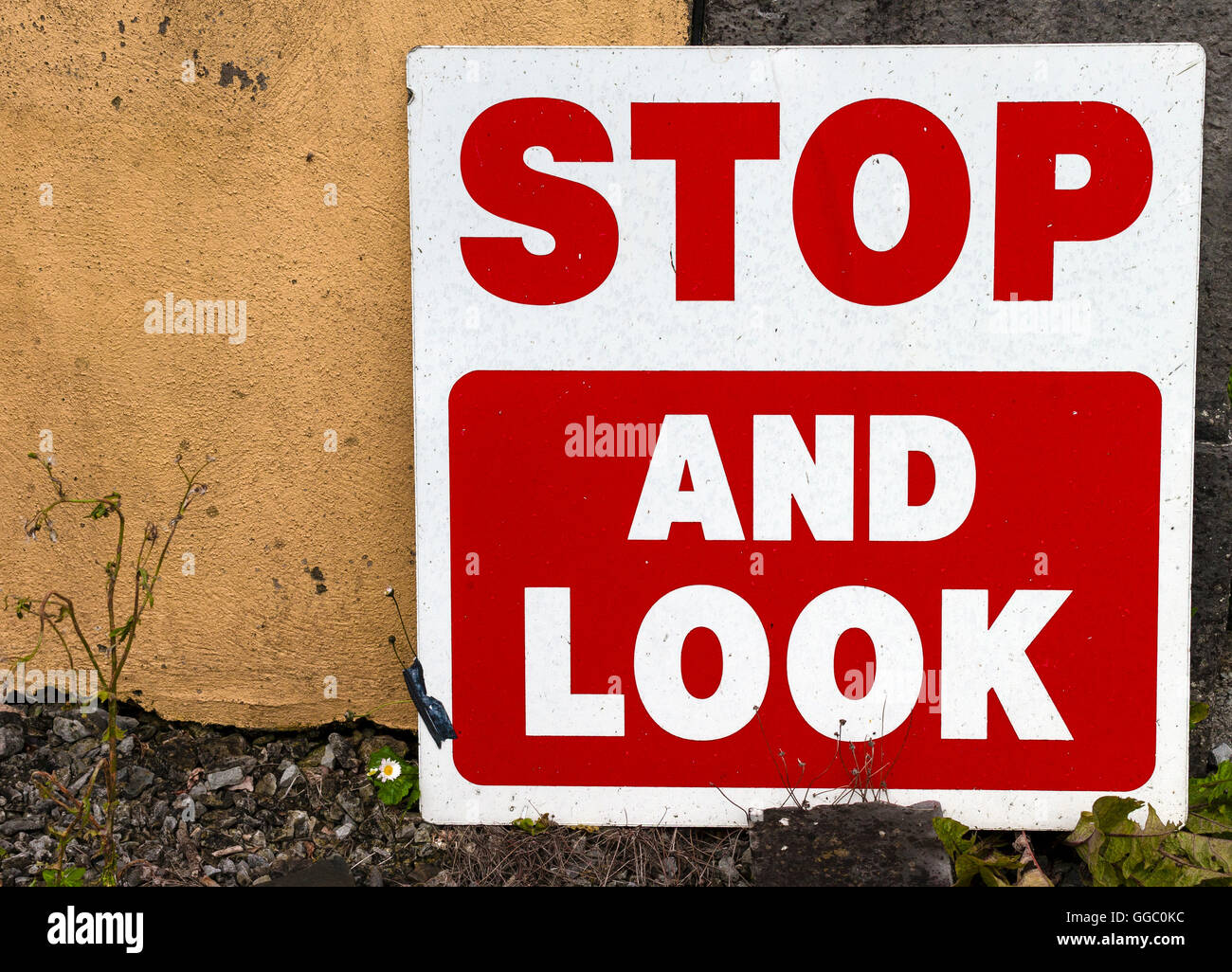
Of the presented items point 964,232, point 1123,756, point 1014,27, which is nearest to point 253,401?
point 964,232

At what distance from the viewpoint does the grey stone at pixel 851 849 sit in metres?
1.48

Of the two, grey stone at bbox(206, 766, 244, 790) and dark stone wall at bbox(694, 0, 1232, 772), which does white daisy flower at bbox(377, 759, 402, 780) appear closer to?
grey stone at bbox(206, 766, 244, 790)

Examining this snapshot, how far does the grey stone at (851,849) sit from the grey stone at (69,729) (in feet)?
4.65

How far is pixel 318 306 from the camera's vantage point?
1.69 meters

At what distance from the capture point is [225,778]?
5.69 feet

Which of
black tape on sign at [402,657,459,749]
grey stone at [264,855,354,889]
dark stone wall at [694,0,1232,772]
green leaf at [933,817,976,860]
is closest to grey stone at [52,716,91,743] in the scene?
grey stone at [264,855,354,889]

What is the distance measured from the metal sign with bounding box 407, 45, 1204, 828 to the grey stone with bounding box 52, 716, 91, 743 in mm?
798

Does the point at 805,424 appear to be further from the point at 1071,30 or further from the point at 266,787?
the point at 266,787

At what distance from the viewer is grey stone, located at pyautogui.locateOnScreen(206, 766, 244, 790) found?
173 cm

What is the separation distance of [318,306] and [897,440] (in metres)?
1.18

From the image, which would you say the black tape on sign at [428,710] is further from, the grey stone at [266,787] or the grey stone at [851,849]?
the grey stone at [851,849]

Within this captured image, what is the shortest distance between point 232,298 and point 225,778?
3.29ft

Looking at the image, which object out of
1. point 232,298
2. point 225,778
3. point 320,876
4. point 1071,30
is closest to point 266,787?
point 225,778
